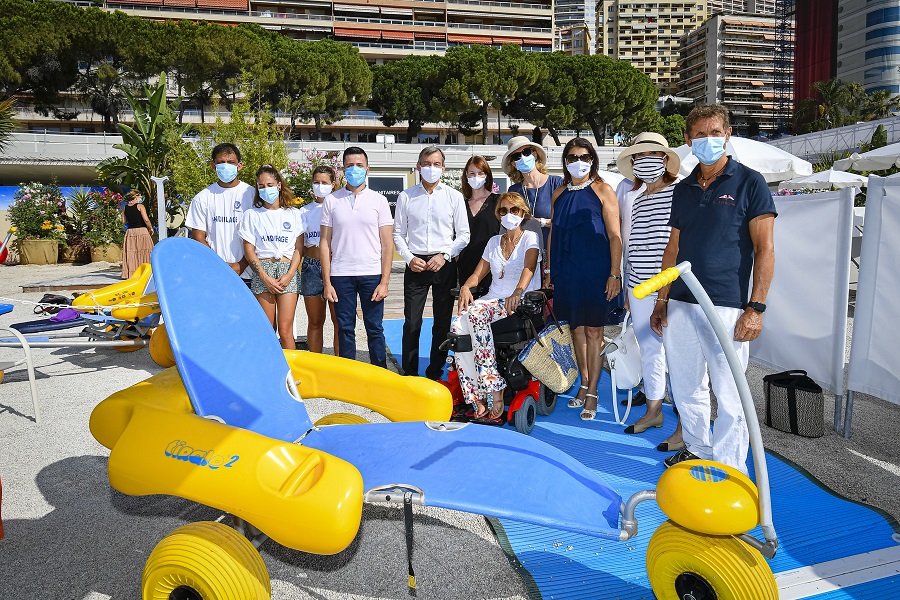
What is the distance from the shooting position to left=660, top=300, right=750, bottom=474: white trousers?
3117 mm

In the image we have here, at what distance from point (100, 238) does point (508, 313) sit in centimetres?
1842

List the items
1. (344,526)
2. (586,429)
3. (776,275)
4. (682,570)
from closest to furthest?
(344,526) → (682,570) → (586,429) → (776,275)

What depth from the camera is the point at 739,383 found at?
1907 millimetres

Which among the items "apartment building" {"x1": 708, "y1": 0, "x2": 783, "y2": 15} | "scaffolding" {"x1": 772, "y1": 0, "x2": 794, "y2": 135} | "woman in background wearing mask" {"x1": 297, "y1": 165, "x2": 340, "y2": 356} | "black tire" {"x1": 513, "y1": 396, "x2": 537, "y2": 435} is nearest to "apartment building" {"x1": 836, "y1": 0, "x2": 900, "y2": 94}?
"scaffolding" {"x1": 772, "y1": 0, "x2": 794, "y2": 135}

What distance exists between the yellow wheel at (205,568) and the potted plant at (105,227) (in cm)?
1963

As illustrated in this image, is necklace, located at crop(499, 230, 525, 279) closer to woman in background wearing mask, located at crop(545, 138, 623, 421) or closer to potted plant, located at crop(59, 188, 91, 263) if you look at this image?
woman in background wearing mask, located at crop(545, 138, 623, 421)

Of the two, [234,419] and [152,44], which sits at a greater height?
[152,44]

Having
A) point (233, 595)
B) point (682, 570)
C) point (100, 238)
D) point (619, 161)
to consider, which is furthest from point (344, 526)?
point (100, 238)

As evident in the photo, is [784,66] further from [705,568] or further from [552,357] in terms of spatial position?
[705,568]

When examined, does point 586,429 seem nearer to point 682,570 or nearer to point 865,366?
point 865,366

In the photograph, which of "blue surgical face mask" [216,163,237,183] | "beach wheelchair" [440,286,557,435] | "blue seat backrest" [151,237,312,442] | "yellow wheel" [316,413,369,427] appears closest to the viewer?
"blue seat backrest" [151,237,312,442]

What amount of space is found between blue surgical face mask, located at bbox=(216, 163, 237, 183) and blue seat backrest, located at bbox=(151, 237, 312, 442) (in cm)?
275

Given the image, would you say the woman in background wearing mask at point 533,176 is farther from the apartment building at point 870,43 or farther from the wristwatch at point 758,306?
the apartment building at point 870,43

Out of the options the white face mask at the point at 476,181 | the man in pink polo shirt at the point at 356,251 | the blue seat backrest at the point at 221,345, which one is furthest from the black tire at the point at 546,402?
the blue seat backrest at the point at 221,345
